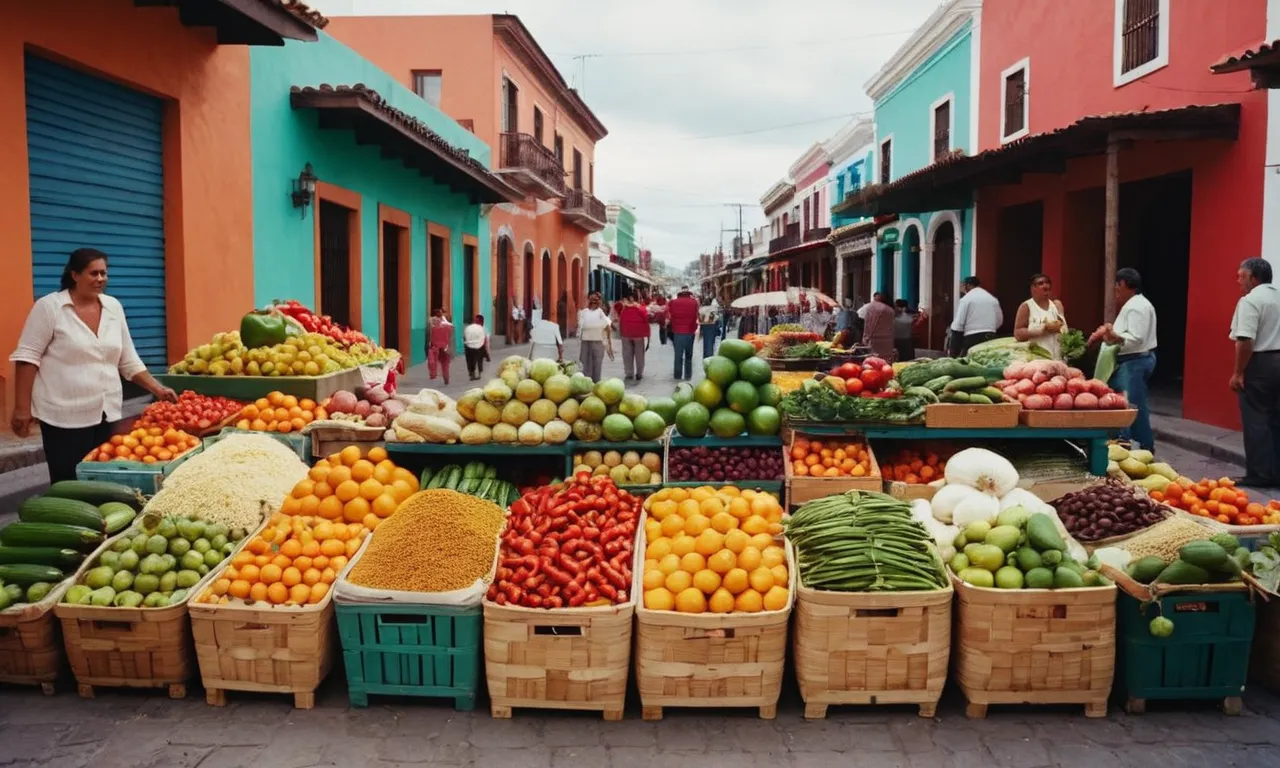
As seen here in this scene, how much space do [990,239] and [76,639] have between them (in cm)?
1710

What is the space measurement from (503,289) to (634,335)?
37.6 feet

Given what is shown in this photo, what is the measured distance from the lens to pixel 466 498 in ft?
14.9

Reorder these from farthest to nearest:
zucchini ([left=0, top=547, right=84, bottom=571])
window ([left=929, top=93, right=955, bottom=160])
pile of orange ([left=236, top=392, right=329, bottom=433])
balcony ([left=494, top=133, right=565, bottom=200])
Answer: balcony ([left=494, top=133, right=565, bottom=200]) < window ([left=929, top=93, right=955, bottom=160]) < pile of orange ([left=236, top=392, right=329, bottom=433]) < zucchini ([left=0, top=547, right=84, bottom=571])

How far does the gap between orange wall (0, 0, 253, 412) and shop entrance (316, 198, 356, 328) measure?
293cm

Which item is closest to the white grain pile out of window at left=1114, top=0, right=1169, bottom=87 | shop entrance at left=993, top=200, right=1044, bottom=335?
window at left=1114, top=0, right=1169, bottom=87

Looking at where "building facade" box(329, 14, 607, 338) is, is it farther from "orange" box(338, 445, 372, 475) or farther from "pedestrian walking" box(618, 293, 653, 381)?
"orange" box(338, 445, 372, 475)

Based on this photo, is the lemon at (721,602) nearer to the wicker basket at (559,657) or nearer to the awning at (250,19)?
the wicker basket at (559,657)

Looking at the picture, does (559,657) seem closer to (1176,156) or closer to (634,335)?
(1176,156)

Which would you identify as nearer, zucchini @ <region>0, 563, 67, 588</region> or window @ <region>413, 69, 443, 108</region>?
zucchini @ <region>0, 563, 67, 588</region>

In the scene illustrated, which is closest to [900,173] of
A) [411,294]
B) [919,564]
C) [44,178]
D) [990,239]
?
[990,239]

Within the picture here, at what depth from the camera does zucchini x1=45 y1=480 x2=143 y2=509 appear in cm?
467

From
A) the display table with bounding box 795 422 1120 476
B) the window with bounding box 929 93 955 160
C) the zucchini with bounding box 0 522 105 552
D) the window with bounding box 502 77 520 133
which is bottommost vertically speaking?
the zucchini with bounding box 0 522 105 552

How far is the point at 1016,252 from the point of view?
18000 millimetres

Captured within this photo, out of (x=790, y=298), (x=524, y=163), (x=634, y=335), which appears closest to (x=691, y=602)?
(x=634, y=335)
